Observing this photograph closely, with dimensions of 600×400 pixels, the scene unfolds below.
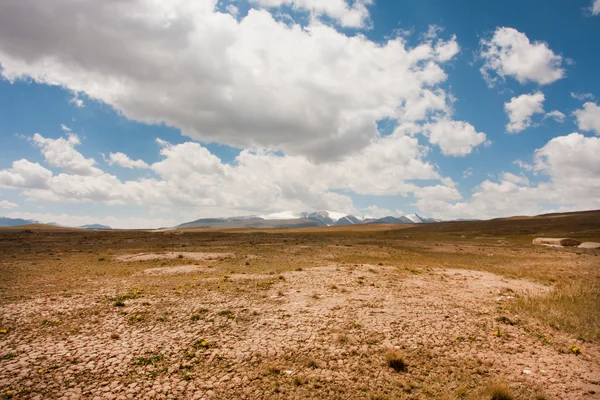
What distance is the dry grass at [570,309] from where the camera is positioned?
15.2m

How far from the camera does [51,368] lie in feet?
35.8

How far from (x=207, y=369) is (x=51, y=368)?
562 cm

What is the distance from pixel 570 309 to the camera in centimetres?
1822

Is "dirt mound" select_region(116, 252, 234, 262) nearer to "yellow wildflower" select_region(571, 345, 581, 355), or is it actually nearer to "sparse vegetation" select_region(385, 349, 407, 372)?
"sparse vegetation" select_region(385, 349, 407, 372)

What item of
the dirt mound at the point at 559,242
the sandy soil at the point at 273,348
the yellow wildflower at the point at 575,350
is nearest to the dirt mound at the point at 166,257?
the sandy soil at the point at 273,348

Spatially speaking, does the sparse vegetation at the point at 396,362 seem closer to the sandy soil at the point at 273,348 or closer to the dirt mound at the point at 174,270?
the sandy soil at the point at 273,348

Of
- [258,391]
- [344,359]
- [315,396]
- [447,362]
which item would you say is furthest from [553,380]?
[258,391]

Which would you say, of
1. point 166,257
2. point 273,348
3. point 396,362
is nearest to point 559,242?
point 396,362

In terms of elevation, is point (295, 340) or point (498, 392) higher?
point (295, 340)

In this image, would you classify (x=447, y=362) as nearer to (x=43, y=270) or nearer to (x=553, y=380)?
(x=553, y=380)

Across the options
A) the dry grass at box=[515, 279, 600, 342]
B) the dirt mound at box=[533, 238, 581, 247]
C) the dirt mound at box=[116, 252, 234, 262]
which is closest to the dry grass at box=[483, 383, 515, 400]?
the dry grass at box=[515, 279, 600, 342]

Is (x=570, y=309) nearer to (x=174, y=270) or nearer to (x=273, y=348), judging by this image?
(x=273, y=348)

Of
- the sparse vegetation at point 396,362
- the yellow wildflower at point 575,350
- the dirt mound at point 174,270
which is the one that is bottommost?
the yellow wildflower at point 575,350

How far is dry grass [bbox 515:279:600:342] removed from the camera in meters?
15.2
